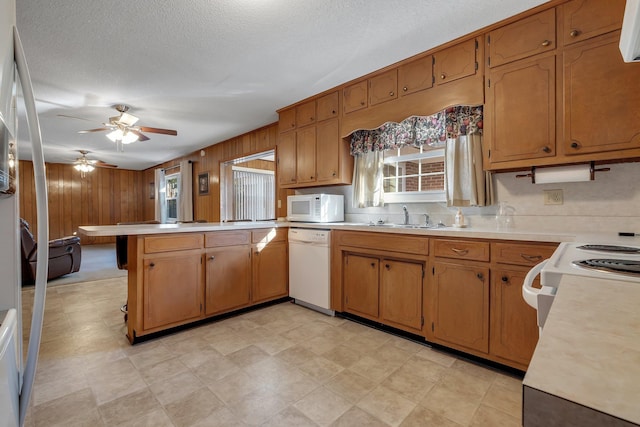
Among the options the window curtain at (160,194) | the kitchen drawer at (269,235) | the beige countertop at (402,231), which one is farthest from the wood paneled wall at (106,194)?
the beige countertop at (402,231)

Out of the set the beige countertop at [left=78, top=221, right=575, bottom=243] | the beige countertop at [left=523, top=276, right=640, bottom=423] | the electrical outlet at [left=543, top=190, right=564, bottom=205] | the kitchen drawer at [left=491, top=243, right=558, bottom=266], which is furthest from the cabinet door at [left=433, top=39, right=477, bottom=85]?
the beige countertop at [left=523, top=276, right=640, bottom=423]

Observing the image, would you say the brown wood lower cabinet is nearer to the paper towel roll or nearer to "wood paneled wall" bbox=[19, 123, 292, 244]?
the paper towel roll

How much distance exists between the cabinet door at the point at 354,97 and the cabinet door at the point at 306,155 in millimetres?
512

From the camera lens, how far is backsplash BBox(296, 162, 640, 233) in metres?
1.90

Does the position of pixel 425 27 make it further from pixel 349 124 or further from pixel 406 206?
pixel 406 206

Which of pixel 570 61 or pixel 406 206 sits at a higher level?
pixel 570 61

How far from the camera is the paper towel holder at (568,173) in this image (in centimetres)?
191

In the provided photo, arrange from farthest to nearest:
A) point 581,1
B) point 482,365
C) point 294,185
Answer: point 294,185 < point 482,365 < point 581,1

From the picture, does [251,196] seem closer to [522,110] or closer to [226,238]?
[226,238]

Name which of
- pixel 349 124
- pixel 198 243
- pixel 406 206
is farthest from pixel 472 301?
pixel 198 243

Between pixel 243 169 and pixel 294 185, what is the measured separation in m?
2.55

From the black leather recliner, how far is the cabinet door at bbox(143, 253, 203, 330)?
2465 millimetres

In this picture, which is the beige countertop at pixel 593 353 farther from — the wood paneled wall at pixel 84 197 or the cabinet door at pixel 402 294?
the wood paneled wall at pixel 84 197

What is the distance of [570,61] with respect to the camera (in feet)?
6.05
